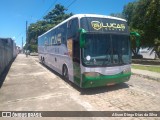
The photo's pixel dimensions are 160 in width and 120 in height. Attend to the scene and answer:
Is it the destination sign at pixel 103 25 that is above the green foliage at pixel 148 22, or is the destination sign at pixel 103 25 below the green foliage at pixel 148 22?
below

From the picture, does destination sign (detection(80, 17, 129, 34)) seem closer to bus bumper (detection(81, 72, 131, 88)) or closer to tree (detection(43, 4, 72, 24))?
bus bumper (detection(81, 72, 131, 88))

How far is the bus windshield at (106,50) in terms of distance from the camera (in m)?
9.00

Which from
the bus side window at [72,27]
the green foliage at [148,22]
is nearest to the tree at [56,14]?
the green foliage at [148,22]

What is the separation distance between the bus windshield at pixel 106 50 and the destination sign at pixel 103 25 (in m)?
0.24

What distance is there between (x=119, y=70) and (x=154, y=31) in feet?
62.5

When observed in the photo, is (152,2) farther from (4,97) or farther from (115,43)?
(4,97)

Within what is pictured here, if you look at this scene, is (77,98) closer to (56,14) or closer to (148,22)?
(148,22)

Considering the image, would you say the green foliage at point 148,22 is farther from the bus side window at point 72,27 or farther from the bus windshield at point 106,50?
the bus side window at point 72,27

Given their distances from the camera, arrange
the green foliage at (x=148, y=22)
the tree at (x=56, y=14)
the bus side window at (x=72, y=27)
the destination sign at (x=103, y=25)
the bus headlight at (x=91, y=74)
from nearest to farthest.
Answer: the bus headlight at (x=91, y=74) < the destination sign at (x=103, y=25) < the bus side window at (x=72, y=27) < the green foliage at (x=148, y=22) < the tree at (x=56, y=14)

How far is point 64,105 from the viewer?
7785 millimetres

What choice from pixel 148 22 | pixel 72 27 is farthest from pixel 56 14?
pixel 72 27

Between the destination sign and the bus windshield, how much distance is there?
0.78 ft

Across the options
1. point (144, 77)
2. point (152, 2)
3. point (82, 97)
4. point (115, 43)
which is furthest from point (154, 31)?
point (82, 97)

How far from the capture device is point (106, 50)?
9.30 metres
